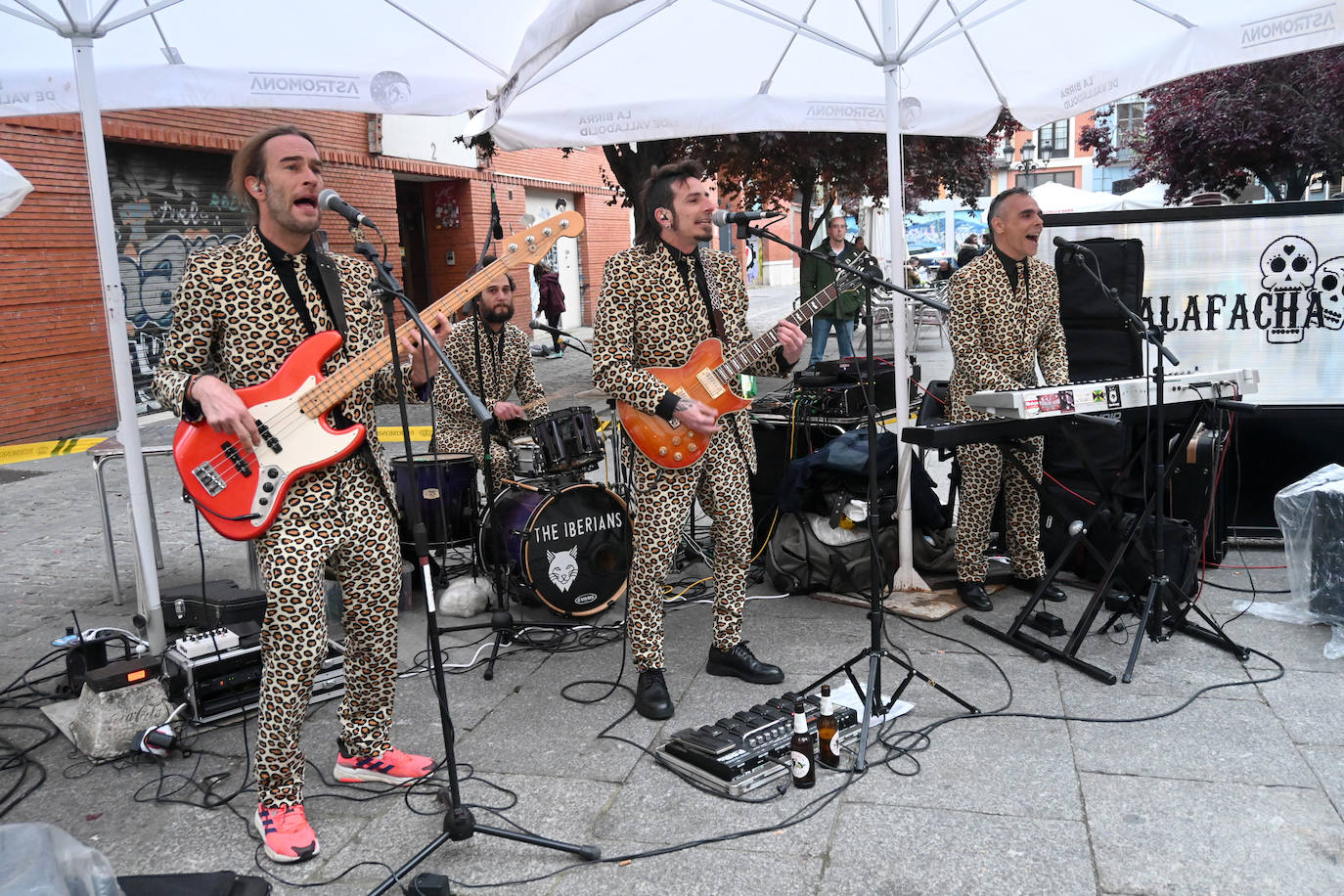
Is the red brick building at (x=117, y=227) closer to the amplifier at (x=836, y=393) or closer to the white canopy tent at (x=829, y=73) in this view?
the white canopy tent at (x=829, y=73)

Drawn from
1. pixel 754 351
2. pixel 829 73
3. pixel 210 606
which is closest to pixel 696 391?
pixel 754 351

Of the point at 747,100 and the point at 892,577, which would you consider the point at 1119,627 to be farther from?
the point at 747,100

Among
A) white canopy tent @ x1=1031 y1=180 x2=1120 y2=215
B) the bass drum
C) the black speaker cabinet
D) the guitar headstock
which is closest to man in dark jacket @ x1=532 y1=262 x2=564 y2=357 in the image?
white canopy tent @ x1=1031 y1=180 x2=1120 y2=215

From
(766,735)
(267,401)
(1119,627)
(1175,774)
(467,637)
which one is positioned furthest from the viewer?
(467,637)

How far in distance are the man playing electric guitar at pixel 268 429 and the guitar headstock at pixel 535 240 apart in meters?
A: 0.41

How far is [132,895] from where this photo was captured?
2.24 metres

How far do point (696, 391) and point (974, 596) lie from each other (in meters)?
2.06

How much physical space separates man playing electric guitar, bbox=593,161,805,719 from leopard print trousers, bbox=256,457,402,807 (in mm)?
1081

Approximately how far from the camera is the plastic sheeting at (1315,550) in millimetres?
4441

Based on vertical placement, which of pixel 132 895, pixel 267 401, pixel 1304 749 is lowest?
pixel 1304 749

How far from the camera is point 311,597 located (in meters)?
2.96

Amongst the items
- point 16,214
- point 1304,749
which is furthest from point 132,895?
point 16,214

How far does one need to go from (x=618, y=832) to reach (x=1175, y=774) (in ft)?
6.03

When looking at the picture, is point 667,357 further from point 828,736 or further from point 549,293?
point 549,293
